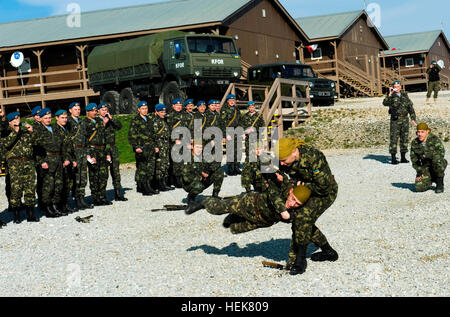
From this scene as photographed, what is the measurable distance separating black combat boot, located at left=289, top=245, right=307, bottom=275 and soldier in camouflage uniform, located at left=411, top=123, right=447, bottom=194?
500cm

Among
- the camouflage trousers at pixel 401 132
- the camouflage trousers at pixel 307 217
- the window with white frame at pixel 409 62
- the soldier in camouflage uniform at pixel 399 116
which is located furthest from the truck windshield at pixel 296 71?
the window with white frame at pixel 409 62

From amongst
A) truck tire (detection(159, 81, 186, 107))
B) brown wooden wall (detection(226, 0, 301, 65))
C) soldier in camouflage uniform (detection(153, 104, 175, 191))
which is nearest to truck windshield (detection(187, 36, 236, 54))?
truck tire (detection(159, 81, 186, 107))

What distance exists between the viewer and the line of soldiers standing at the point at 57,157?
9344 mm

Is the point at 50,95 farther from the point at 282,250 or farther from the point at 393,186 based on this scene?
the point at 282,250

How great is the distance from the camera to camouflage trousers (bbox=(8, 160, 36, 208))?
9336mm

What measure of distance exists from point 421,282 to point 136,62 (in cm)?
1870

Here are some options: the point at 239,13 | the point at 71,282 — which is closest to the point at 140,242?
the point at 71,282

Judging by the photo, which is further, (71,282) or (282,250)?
(282,250)

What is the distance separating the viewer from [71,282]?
5.82 m

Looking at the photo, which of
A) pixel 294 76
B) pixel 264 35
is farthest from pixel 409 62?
pixel 294 76

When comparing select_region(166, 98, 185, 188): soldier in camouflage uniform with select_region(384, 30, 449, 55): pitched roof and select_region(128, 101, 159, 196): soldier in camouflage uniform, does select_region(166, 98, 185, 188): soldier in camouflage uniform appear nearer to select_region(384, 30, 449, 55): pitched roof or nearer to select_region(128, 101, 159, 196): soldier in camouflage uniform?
select_region(128, 101, 159, 196): soldier in camouflage uniform

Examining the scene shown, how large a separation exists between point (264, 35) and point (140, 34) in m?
7.29

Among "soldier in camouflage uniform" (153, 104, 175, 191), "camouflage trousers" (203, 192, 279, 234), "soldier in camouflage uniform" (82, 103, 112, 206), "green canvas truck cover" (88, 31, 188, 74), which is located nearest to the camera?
"camouflage trousers" (203, 192, 279, 234)

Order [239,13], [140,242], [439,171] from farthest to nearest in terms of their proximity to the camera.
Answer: [239,13], [439,171], [140,242]
